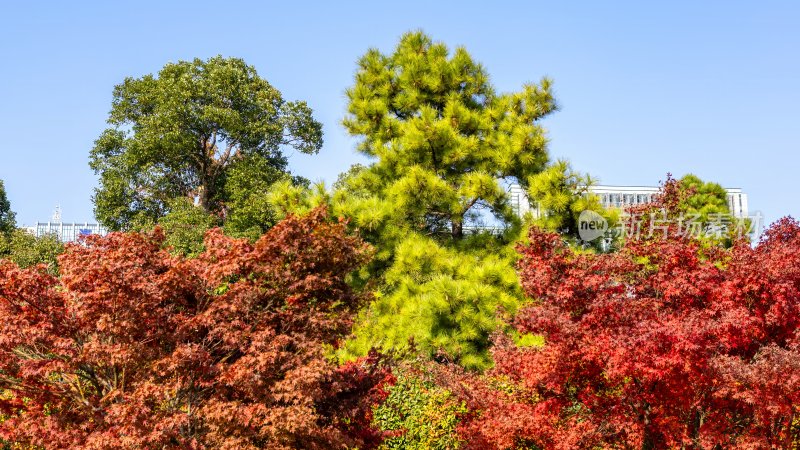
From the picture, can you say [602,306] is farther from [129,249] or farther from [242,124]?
[242,124]

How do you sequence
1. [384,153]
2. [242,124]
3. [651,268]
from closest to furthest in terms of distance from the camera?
[651,268] → [384,153] → [242,124]

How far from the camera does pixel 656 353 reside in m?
7.28

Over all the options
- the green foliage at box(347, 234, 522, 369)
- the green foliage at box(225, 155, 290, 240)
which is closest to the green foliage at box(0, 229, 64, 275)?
the green foliage at box(225, 155, 290, 240)

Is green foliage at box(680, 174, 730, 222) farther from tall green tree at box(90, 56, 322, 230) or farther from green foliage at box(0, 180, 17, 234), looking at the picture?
green foliage at box(0, 180, 17, 234)

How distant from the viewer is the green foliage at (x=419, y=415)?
446 inches

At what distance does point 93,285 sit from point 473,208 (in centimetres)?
A: 1181

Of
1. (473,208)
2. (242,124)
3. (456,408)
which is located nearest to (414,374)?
(456,408)

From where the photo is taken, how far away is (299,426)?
6836 mm

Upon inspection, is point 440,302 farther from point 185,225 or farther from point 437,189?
point 185,225

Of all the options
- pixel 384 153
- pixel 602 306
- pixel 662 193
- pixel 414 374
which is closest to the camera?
pixel 602 306

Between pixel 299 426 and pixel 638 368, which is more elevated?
pixel 638 368

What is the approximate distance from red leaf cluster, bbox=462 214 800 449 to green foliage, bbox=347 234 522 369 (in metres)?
5.67

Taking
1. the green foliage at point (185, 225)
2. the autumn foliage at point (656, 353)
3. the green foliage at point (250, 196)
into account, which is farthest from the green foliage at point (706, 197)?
the autumn foliage at point (656, 353)

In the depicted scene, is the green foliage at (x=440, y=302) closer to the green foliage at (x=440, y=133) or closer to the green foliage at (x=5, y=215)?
the green foliage at (x=440, y=133)
